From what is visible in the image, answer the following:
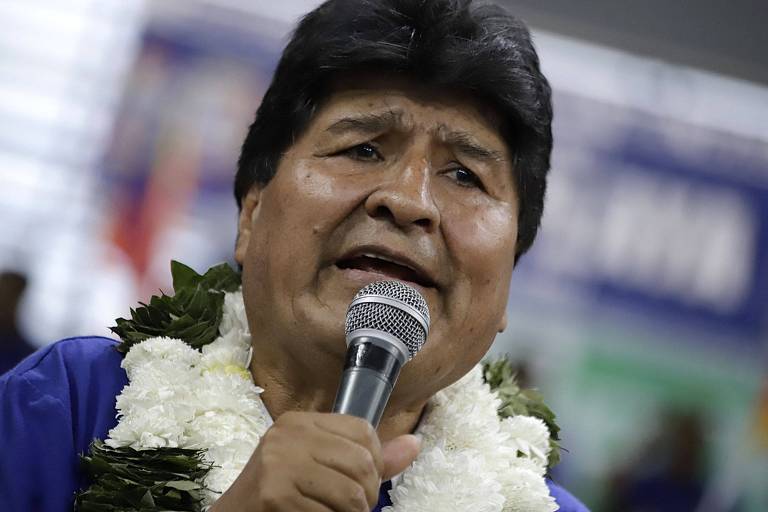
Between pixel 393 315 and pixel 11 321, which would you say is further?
pixel 11 321

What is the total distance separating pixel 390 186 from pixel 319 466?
2.14 feet

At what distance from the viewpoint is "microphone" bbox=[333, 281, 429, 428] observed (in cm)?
117

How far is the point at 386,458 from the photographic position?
121 cm

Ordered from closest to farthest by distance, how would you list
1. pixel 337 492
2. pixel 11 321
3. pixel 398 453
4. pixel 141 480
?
pixel 337 492, pixel 398 453, pixel 141 480, pixel 11 321

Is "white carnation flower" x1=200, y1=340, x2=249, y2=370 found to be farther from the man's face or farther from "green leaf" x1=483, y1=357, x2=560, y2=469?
"green leaf" x1=483, y1=357, x2=560, y2=469

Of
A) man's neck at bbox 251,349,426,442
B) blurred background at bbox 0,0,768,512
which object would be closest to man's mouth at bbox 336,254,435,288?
man's neck at bbox 251,349,426,442

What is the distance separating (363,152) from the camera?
178 centimetres

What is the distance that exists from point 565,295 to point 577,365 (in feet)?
0.99

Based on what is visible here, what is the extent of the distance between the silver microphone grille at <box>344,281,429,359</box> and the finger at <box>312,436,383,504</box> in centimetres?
18

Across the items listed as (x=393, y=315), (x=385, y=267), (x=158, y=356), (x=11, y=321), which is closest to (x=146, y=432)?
(x=158, y=356)

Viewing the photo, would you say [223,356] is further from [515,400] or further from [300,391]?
[515,400]

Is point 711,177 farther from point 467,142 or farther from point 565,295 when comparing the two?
point 467,142

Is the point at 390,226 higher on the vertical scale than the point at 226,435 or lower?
higher

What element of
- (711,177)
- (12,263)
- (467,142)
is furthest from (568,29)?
(467,142)
